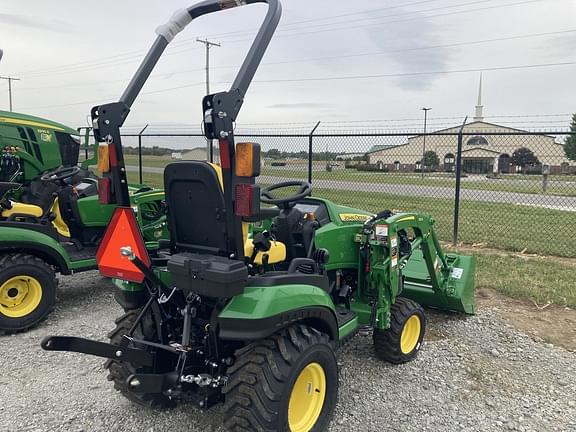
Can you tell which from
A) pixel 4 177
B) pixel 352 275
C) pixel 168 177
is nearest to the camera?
pixel 168 177

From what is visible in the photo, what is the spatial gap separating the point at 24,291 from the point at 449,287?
4.23m

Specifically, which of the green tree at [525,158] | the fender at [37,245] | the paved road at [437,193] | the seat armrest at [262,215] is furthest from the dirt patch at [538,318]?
the green tree at [525,158]

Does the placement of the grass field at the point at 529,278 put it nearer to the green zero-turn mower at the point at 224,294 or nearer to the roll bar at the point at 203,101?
the green zero-turn mower at the point at 224,294

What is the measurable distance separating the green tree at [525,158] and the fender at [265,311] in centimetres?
1191

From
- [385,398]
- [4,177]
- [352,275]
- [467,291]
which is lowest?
[385,398]

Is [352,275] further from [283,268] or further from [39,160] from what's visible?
[39,160]

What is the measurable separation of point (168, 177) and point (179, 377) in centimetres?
109

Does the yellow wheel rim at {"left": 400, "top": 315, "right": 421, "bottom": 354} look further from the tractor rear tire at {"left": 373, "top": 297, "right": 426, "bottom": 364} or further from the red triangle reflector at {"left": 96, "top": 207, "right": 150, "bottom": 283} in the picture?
the red triangle reflector at {"left": 96, "top": 207, "right": 150, "bottom": 283}

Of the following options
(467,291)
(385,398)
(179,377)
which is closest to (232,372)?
(179,377)

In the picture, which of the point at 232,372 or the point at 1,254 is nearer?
the point at 232,372

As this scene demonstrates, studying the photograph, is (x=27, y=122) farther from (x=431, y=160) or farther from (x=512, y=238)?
(x=431, y=160)

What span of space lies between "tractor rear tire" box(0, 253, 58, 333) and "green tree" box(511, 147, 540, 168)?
473 inches

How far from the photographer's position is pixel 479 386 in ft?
11.6

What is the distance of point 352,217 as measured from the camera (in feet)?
12.6
